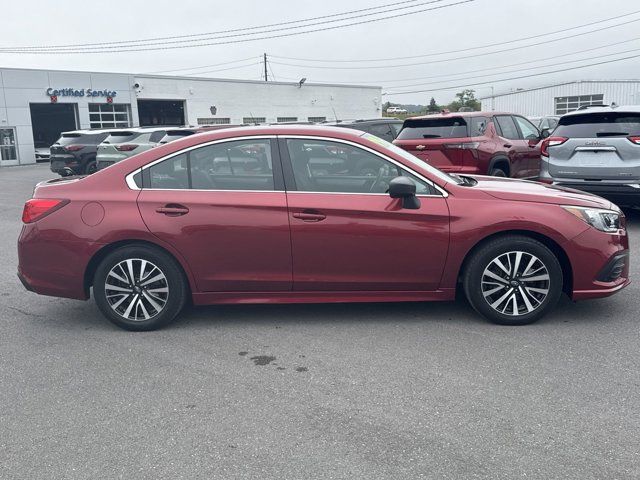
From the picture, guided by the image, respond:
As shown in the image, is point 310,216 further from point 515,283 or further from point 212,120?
point 212,120

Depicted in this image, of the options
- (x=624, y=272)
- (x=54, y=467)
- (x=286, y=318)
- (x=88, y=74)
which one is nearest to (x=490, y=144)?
(x=624, y=272)

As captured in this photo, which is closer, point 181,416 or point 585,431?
point 585,431

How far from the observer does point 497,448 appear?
322 centimetres

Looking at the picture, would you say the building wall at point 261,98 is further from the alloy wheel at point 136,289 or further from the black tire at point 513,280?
the black tire at point 513,280

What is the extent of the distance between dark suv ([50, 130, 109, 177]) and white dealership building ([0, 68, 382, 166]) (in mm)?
13625

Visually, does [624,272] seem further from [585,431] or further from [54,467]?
[54,467]

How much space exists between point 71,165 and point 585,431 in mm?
19826

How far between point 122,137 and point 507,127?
11.7 meters

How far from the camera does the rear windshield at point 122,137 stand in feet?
60.5

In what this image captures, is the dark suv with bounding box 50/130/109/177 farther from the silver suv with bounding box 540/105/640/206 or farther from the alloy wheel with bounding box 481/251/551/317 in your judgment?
the alloy wheel with bounding box 481/251/551/317

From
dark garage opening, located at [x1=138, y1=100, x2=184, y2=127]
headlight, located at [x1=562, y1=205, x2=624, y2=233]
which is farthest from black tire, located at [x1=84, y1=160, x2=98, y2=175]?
dark garage opening, located at [x1=138, y1=100, x2=184, y2=127]

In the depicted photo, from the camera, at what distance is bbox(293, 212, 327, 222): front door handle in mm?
4938

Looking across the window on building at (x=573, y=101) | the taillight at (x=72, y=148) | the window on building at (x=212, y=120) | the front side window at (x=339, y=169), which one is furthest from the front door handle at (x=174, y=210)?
the window on building at (x=573, y=101)

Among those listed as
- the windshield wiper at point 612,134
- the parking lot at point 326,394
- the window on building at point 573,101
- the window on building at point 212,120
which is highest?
the window on building at point 573,101
